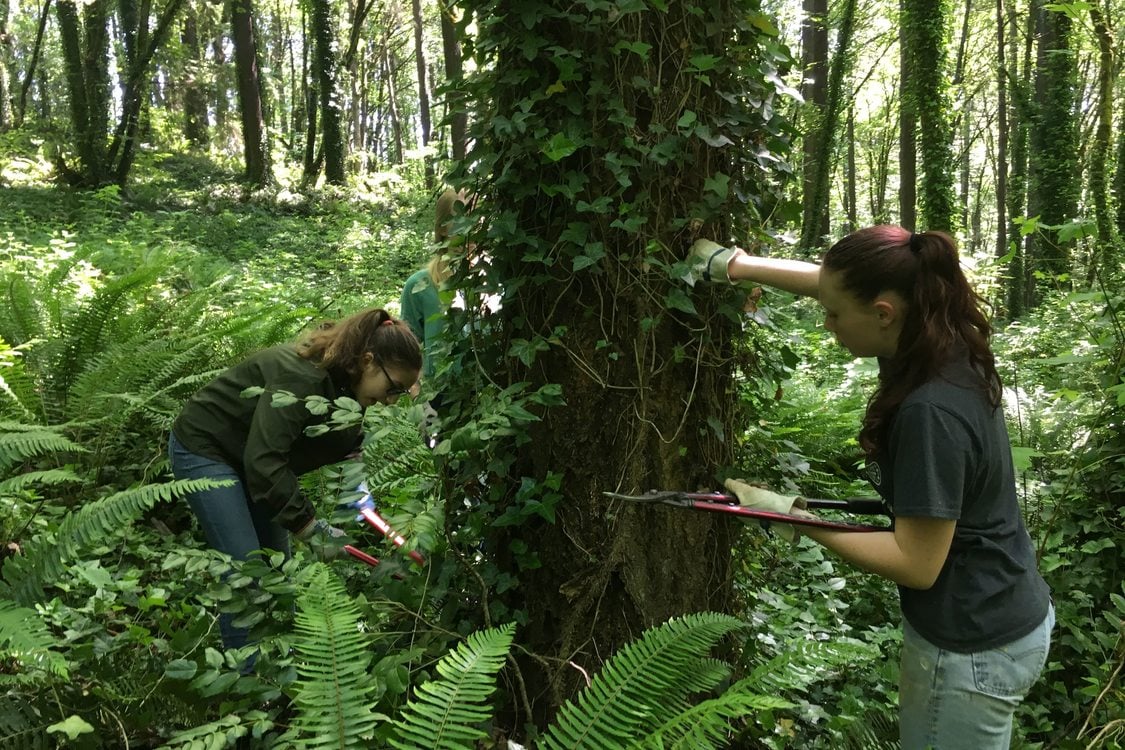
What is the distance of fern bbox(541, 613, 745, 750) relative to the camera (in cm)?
156

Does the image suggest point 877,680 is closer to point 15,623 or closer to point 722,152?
point 722,152

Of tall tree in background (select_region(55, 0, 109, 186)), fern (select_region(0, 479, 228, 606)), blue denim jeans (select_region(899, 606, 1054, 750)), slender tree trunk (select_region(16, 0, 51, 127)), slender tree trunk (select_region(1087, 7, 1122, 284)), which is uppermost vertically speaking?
slender tree trunk (select_region(16, 0, 51, 127))

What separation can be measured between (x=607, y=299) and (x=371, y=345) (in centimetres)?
114

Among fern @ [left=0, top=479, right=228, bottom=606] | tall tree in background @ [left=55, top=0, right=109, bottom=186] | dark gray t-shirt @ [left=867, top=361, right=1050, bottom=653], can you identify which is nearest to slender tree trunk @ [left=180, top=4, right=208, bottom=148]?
tall tree in background @ [left=55, top=0, right=109, bottom=186]

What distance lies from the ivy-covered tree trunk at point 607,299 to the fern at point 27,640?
1.13 metres

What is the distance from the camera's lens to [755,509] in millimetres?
1981

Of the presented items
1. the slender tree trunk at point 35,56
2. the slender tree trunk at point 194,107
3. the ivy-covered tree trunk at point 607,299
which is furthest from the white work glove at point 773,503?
the slender tree trunk at point 194,107

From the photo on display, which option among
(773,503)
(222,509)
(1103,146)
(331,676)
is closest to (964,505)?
(773,503)

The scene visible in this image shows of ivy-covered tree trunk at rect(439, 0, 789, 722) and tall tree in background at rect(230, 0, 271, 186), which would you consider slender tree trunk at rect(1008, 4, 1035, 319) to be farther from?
tall tree in background at rect(230, 0, 271, 186)

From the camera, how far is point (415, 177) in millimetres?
21984

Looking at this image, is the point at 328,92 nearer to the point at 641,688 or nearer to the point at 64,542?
the point at 64,542

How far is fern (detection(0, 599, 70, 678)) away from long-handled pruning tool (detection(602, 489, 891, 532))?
1.52m

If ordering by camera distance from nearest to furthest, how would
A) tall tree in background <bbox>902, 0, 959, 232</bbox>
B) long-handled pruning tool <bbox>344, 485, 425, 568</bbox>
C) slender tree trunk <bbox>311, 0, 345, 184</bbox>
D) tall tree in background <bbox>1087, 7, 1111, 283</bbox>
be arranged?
long-handled pruning tool <bbox>344, 485, 425, 568</bbox>
tall tree in background <bbox>1087, 7, 1111, 283</bbox>
tall tree in background <bbox>902, 0, 959, 232</bbox>
slender tree trunk <bbox>311, 0, 345, 184</bbox>

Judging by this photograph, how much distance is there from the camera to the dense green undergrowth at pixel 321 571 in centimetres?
194
